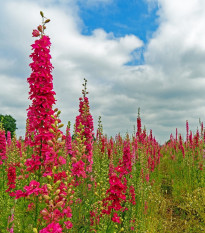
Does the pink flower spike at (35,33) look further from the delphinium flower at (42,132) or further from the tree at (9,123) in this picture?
the tree at (9,123)

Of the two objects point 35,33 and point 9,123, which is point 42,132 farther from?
point 9,123

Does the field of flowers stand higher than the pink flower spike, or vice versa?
the pink flower spike

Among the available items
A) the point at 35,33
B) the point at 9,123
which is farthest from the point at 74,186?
the point at 9,123

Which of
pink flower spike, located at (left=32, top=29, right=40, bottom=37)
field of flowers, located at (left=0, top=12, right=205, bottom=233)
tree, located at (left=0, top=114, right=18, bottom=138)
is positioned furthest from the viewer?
tree, located at (left=0, top=114, right=18, bottom=138)

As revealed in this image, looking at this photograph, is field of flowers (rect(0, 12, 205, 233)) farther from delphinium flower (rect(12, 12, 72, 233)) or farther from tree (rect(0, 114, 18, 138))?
tree (rect(0, 114, 18, 138))

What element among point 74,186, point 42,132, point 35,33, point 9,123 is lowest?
point 74,186

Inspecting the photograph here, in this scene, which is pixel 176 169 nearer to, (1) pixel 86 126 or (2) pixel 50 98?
(1) pixel 86 126

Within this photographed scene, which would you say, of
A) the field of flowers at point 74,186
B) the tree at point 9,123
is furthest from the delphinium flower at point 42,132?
the tree at point 9,123

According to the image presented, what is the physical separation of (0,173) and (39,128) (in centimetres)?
618

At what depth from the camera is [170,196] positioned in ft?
32.0

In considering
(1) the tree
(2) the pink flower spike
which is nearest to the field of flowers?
(2) the pink flower spike

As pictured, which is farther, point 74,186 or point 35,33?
point 74,186

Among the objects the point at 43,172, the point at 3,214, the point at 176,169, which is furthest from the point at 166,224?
the point at 176,169

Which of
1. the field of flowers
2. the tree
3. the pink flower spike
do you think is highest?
the tree
